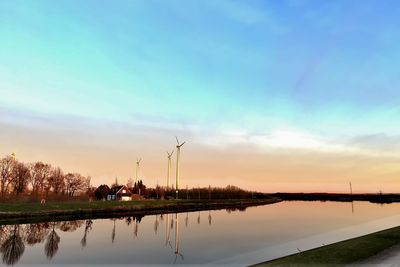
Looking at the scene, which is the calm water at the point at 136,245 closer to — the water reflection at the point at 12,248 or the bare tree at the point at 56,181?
the water reflection at the point at 12,248

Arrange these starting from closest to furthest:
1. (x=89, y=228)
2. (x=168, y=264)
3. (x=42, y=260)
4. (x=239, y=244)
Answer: (x=168, y=264) → (x=42, y=260) → (x=239, y=244) → (x=89, y=228)

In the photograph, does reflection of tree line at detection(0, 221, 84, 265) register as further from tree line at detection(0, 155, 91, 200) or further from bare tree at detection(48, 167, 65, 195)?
bare tree at detection(48, 167, 65, 195)

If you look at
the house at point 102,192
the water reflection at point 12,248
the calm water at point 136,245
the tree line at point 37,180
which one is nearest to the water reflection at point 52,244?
the calm water at point 136,245

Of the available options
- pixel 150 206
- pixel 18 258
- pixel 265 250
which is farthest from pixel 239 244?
pixel 150 206

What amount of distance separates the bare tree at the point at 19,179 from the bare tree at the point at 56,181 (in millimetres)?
9303

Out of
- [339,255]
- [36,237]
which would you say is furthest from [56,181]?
[339,255]

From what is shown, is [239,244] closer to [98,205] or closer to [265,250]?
[265,250]

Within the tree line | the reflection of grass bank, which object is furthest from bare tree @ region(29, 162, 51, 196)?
the reflection of grass bank

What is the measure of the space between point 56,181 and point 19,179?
56.1ft

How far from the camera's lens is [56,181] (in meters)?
121

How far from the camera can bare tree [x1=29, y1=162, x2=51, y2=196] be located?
116 meters

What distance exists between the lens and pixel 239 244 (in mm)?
30391

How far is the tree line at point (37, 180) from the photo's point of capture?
101m

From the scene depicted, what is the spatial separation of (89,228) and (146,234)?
736 cm
